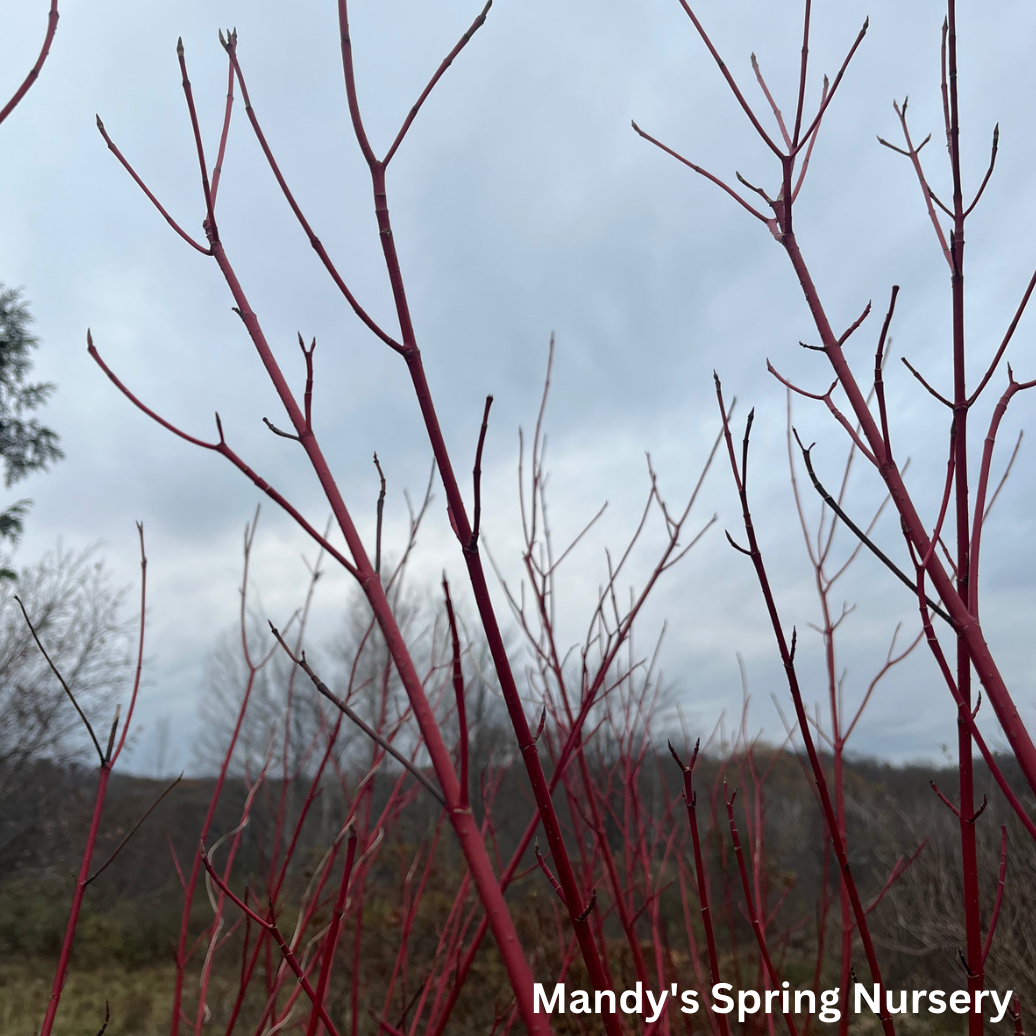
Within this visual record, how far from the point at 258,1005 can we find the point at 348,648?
34.5 ft

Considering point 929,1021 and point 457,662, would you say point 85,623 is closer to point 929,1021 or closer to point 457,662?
point 929,1021

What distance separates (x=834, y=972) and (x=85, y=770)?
1158cm

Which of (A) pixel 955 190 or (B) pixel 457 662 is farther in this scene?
(A) pixel 955 190

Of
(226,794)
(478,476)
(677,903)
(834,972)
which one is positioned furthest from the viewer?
(226,794)

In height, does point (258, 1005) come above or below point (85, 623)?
below

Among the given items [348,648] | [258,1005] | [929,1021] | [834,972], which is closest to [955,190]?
[929,1021]

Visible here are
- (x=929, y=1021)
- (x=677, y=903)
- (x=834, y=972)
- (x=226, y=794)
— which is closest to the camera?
(x=929, y=1021)

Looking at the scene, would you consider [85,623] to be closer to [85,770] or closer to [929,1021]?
[85,770]

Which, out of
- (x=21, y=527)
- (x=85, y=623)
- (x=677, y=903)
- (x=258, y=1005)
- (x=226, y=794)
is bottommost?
(x=258, y=1005)

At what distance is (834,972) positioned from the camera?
8.83 meters

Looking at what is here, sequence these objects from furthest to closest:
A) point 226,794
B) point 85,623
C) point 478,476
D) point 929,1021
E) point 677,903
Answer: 1. point 226,794
2. point 85,623
3. point 677,903
4. point 929,1021
5. point 478,476

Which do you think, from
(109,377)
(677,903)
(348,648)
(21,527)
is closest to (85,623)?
(21,527)

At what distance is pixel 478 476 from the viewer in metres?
0.60

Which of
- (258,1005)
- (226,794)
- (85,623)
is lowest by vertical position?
(258,1005)
